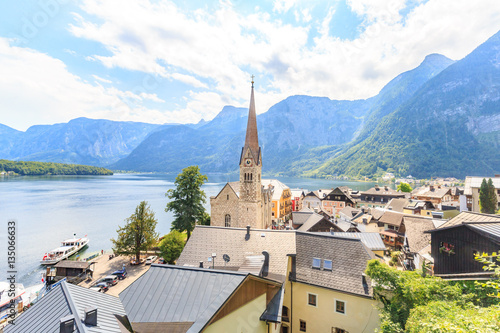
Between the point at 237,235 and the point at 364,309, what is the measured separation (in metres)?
9.92

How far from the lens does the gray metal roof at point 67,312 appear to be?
5469mm

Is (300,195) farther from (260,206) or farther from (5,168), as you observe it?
(5,168)

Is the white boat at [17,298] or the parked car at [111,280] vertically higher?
the parked car at [111,280]

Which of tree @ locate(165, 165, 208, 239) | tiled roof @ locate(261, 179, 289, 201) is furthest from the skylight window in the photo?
tiled roof @ locate(261, 179, 289, 201)

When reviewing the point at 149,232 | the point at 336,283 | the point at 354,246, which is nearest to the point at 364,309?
the point at 336,283

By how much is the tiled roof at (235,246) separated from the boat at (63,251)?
32415 millimetres

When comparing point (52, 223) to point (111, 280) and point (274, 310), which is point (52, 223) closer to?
point (111, 280)

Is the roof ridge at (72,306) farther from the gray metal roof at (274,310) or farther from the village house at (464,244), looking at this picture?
the village house at (464,244)

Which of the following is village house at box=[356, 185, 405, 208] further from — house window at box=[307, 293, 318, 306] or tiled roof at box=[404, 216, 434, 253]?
house window at box=[307, 293, 318, 306]

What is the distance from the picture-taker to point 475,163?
19262 centimetres

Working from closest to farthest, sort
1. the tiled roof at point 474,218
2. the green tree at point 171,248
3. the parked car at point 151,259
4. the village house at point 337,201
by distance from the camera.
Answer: the tiled roof at point 474,218 < the green tree at point 171,248 < the parked car at point 151,259 < the village house at point 337,201

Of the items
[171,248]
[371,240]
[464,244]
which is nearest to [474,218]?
[464,244]

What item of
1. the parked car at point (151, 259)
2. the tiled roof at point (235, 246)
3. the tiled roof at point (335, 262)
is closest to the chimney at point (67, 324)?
the tiled roof at point (235, 246)

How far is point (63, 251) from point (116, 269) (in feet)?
56.1
